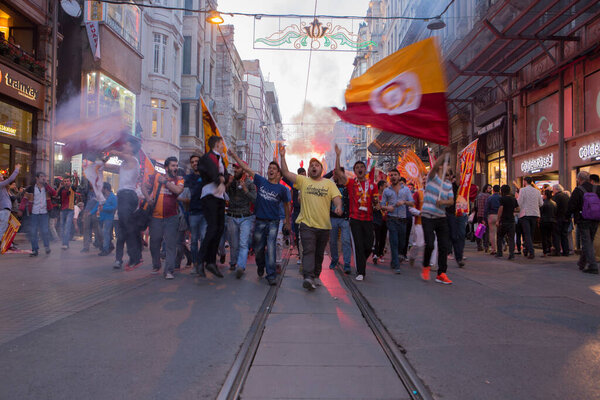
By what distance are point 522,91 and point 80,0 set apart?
18.0 meters

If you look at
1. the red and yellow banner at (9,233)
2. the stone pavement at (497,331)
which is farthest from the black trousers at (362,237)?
the red and yellow banner at (9,233)

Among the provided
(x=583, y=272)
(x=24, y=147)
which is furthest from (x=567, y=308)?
(x=24, y=147)

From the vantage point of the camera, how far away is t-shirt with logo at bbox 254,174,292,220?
23.7ft

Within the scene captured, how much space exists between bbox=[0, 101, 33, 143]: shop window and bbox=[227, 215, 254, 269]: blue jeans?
10930 millimetres

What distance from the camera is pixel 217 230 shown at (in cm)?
694

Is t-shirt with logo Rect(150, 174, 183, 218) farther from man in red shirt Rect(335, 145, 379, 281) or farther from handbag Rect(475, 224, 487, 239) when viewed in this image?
handbag Rect(475, 224, 487, 239)

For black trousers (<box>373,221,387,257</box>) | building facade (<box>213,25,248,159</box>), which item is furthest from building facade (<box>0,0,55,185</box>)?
building facade (<box>213,25,248,159</box>)

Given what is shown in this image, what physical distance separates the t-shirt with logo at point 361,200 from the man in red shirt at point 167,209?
108 inches

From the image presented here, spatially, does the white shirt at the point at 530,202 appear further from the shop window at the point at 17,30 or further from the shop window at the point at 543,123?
the shop window at the point at 17,30

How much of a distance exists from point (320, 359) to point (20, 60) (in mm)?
16079

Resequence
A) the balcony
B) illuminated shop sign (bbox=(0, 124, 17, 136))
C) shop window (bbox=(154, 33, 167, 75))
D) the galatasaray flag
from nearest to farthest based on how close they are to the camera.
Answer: the galatasaray flag, the balcony, illuminated shop sign (bbox=(0, 124, 17, 136)), shop window (bbox=(154, 33, 167, 75))

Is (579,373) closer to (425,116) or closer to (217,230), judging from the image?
(425,116)

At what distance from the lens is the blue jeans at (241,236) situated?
7.36 metres

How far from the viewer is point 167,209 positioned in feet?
24.6
